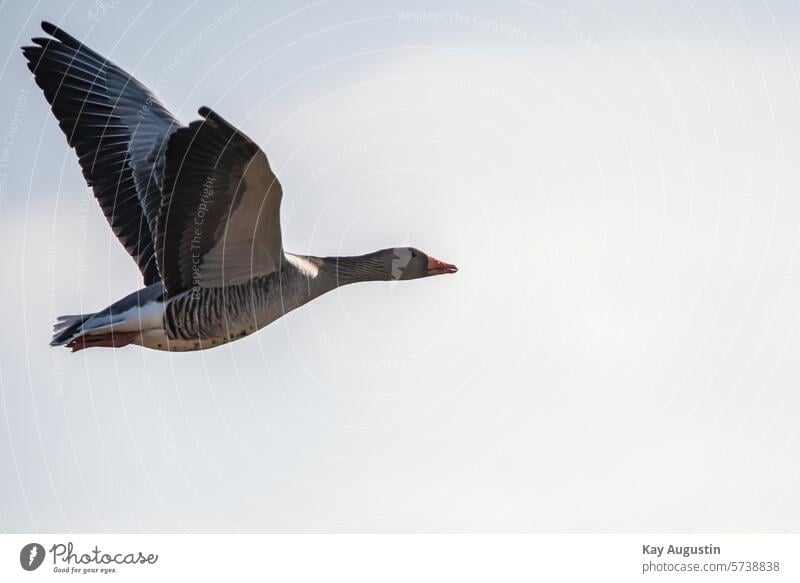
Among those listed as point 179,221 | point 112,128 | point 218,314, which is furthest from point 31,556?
point 112,128

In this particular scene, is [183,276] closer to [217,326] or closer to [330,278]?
[217,326]

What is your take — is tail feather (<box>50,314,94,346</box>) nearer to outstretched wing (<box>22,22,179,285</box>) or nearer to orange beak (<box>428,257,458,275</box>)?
outstretched wing (<box>22,22,179,285</box>)

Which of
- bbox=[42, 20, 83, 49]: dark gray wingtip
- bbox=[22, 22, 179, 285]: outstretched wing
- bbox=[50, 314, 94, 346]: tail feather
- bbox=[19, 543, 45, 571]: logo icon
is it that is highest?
bbox=[42, 20, 83, 49]: dark gray wingtip

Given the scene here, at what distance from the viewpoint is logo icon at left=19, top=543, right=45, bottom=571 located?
11211 mm

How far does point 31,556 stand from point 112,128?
405cm

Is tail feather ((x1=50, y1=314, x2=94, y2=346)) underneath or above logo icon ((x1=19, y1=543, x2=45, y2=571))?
above

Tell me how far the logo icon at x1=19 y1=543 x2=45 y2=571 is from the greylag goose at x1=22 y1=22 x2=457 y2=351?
1.89 m

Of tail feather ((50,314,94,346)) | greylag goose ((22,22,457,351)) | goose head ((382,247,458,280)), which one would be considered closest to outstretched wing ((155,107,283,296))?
greylag goose ((22,22,457,351))

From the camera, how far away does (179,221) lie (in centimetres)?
1048

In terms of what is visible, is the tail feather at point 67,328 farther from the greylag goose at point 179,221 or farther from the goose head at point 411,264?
the goose head at point 411,264

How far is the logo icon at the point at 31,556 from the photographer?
11211 millimetres

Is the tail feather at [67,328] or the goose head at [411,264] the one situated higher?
the goose head at [411,264]

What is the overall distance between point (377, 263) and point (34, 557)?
3989 millimetres

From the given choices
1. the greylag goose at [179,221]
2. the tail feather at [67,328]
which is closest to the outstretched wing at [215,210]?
the greylag goose at [179,221]
